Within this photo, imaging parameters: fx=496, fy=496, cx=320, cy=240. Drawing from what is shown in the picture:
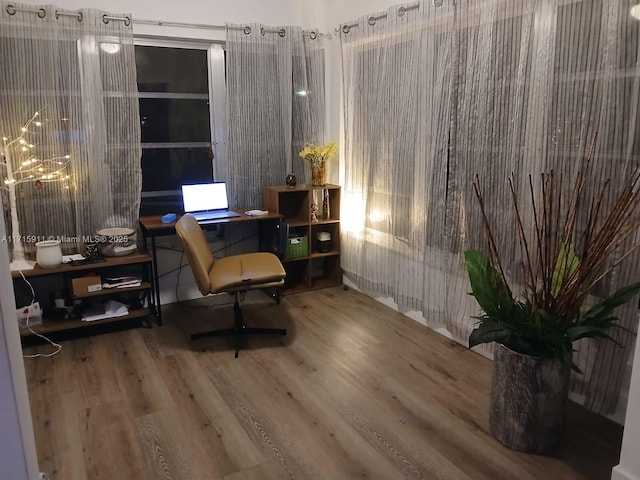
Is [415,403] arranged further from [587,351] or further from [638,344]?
[638,344]

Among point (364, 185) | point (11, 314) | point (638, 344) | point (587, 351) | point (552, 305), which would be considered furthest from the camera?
point (364, 185)

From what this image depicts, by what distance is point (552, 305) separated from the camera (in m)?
2.09

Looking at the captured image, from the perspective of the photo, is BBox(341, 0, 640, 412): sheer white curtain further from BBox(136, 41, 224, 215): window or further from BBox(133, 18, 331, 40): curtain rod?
BBox(136, 41, 224, 215): window

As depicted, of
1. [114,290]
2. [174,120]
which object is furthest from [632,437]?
[174,120]

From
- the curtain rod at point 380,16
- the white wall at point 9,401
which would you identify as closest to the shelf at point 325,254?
the curtain rod at point 380,16

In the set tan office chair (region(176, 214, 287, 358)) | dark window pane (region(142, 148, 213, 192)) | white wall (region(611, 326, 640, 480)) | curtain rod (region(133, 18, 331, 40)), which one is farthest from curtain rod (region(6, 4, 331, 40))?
white wall (region(611, 326, 640, 480))

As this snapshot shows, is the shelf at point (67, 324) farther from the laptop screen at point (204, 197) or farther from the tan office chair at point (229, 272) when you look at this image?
the laptop screen at point (204, 197)

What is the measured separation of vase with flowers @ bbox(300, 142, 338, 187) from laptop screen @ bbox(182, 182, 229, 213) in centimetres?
73

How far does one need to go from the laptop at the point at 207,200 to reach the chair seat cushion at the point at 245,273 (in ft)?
1.69

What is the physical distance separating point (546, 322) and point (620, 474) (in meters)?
0.62

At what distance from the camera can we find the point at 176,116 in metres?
3.93

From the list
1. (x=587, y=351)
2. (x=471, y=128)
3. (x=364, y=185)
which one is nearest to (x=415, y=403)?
(x=587, y=351)

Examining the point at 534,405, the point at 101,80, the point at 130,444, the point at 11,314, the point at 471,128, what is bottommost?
the point at 130,444

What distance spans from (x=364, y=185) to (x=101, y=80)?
204cm
